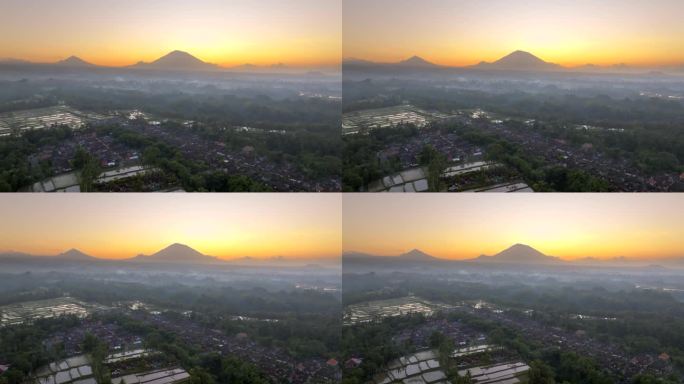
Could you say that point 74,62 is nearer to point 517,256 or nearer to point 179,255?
point 179,255

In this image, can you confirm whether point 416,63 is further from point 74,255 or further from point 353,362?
point 74,255

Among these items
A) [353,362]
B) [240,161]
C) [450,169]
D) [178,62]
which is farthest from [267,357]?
[178,62]

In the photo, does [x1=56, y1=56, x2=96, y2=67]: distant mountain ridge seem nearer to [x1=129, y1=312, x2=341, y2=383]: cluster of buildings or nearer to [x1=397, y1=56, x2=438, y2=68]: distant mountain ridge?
[x1=129, y1=312, x2=341, y2=383]: cluster of buildings

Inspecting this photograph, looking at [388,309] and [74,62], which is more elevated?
[74,62]

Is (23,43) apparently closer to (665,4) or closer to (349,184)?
(349,184)

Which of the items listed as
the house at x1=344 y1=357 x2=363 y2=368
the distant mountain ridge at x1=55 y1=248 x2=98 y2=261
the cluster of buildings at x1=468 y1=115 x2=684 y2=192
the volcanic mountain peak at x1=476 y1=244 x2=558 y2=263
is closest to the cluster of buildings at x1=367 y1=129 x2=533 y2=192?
the cluster of buildings at x1=468 y1=115 x2=684 y2=192

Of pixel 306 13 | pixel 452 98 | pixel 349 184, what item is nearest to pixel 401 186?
pixel 349 184

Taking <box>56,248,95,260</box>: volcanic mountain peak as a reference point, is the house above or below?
below

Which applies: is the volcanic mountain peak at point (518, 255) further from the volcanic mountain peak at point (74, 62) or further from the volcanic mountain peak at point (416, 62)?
the volcanic mountain peak at point (74, 62)

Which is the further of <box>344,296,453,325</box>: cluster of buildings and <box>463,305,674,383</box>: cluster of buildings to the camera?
<box>344,296,453,325</box>: cluster of buildings

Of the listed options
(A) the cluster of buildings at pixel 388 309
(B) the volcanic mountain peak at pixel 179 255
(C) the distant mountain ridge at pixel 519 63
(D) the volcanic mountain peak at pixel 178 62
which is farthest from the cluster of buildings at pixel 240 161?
(C) the distant mountain ridge at pixel 519 63

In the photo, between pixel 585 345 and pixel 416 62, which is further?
pixel 416 62

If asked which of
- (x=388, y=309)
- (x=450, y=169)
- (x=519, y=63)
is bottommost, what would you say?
(x=388, y=309)
